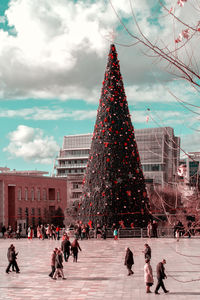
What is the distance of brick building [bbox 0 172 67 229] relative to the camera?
64.2m

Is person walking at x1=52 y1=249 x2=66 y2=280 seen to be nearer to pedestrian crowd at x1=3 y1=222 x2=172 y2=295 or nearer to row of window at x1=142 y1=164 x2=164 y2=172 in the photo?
pedestrian crowd at x1=3 y1=222 x2=172 y2=295

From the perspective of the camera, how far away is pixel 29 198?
6875 centimetres

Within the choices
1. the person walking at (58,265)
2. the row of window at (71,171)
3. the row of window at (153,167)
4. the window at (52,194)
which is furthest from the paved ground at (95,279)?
the row of window at (153,167)

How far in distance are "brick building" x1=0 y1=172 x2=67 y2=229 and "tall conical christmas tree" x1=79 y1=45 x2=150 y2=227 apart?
98.3 feet

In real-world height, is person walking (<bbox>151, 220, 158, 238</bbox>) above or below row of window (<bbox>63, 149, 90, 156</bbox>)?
below

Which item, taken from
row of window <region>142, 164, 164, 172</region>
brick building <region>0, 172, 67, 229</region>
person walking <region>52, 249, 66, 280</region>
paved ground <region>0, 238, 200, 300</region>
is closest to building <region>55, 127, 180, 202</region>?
row of window <region>142, 164, 164, 172</region>

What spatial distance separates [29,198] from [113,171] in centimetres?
3786

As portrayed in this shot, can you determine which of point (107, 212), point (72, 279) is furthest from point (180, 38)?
point (107, 212)

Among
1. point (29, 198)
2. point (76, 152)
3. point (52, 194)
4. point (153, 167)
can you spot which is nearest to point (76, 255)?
point (29, 198)

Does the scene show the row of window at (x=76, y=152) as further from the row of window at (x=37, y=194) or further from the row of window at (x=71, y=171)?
the row of window at (x=37, y=194)

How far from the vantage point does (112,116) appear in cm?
→ 3359

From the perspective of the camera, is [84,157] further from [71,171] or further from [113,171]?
[113,171]

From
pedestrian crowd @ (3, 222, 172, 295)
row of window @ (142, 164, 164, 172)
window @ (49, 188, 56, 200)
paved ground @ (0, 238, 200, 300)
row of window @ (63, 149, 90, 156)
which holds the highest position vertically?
row of window @ (63, 149, 90, 156)

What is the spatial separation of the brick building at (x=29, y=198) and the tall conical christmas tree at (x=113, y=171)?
29.9m
